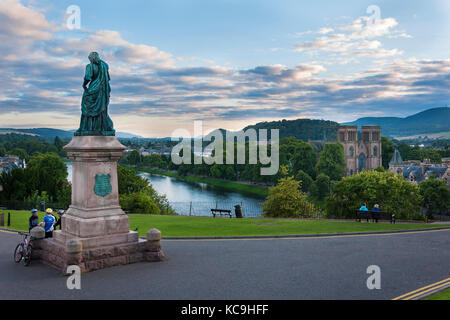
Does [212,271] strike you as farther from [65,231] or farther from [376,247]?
[376,247]

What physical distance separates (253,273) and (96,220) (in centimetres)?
501

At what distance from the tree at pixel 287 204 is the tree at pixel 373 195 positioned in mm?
3063

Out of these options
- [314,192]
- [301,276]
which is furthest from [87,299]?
[314,192]

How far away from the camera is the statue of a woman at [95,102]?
1238 centimetres

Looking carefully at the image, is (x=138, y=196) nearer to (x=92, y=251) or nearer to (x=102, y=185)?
(x=102, y=185)

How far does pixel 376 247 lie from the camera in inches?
570

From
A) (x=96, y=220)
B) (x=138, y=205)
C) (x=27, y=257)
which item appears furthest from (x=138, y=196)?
(x=96, y=220)

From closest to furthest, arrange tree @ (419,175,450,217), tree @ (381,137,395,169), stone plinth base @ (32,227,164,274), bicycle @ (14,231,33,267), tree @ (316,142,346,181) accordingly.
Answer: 1. stone plinth base @ (32,227,164,274)
2. bicycle @ (14,231,33,267)
3. tree @ (419,175,450,217)
4. tree @ (316,142,346,181)
5. tree @ (381,137,395,169)

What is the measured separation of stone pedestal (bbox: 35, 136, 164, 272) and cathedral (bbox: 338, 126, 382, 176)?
369 feet

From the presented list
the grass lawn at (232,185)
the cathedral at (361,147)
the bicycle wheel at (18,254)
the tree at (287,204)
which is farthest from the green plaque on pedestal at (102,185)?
the cathedral at (361,147)

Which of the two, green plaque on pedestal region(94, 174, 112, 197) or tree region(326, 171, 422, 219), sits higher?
green plaque on pedestal region(94, 174, 112, 197)

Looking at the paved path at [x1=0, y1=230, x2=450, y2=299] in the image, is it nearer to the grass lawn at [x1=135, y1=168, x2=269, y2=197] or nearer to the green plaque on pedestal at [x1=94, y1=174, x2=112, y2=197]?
the green plaque on pedestal at [x1=94, y1=174, x2=112, y2=197]

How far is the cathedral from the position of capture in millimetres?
118500

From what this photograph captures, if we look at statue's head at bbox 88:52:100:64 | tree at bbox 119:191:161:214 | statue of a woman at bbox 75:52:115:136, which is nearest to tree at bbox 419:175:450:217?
tree at bbox 119:191:161:214
